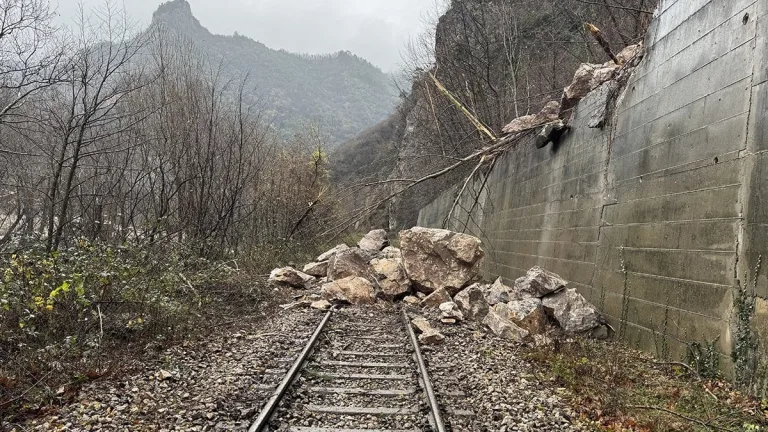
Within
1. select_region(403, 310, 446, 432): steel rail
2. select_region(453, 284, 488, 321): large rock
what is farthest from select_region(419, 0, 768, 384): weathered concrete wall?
select_region(403, 310, 446, 432): steel rail

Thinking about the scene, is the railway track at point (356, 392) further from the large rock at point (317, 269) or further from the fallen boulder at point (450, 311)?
the large rock at point (317, 269)

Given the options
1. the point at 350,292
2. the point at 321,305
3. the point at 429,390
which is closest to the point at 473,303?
the point at 350,292

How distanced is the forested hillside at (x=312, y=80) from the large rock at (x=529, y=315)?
89002mm

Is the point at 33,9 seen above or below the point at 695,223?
above

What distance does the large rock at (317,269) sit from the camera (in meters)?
13.7

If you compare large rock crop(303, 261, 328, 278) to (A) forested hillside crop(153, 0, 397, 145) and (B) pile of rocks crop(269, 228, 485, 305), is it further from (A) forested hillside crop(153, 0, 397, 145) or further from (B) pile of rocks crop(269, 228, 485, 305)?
(A) forested hillside crop(153, 0, 397, 145)

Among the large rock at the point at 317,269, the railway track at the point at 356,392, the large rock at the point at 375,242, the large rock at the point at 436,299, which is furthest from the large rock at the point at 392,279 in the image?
the large rock at the point at 375,242

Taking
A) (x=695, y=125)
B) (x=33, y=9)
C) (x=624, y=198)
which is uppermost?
(x=33, y=9)

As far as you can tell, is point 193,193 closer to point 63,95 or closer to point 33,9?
point 63,95

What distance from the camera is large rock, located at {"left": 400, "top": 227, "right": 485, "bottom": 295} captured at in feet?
35.9

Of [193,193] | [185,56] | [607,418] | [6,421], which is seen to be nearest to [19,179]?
[193,193]

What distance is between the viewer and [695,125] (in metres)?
5.74

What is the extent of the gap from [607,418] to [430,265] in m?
6.86

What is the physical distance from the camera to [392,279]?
11141 mm
